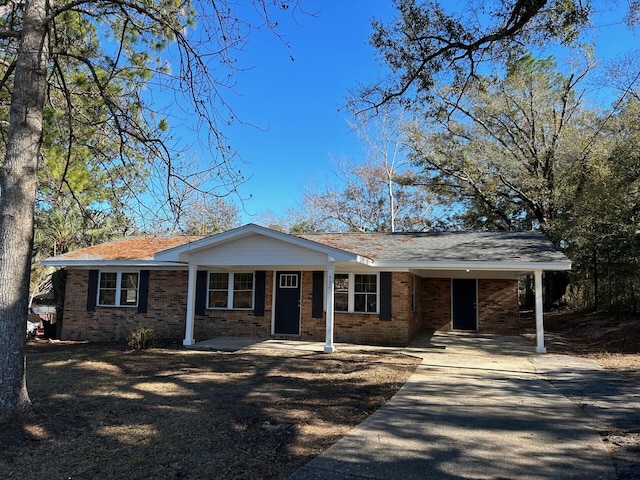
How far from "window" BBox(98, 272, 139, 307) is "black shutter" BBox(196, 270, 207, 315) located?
2.22m

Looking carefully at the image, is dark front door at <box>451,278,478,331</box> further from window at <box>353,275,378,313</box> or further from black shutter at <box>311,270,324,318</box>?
black shutter at <box>311,270,324,318</box>

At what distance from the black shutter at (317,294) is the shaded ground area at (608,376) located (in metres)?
6.68

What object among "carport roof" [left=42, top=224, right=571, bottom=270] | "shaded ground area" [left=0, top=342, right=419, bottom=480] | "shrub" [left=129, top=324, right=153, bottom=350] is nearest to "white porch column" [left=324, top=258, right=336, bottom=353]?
"carport roof" [left=42, top=224, right=571, bottom=270]

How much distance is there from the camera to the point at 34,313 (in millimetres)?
16891

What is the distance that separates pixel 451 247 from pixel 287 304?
5.42 metres

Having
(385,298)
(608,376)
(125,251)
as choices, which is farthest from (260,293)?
(608,376)

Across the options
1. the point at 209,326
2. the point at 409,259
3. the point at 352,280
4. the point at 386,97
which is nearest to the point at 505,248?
the point at 409,259

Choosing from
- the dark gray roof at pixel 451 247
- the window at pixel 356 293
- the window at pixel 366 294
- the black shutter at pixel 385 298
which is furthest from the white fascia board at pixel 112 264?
the black shutter at pixel 385 298

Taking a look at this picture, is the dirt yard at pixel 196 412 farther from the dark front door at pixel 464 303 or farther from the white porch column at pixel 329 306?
the dark front door at pixel 464 303

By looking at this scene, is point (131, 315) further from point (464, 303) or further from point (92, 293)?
point (464, 303)

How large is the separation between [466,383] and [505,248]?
599 cm

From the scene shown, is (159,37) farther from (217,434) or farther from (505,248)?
(505,248)

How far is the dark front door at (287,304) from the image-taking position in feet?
48.0

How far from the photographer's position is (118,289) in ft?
52.0
